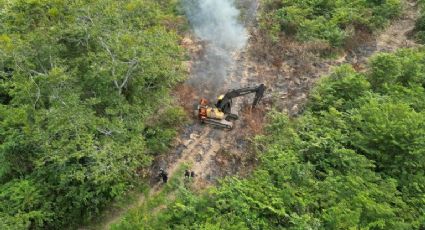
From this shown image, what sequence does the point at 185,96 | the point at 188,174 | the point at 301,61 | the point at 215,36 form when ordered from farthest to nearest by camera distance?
the point at 215,36, the point at 301,61, the point at 185,96, the point at 188,174

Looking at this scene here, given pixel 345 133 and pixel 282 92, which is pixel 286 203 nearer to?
pixel 345 133

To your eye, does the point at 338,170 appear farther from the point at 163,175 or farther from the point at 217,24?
the point at 217,24

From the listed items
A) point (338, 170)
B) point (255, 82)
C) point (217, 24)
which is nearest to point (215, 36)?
point (217, 24)

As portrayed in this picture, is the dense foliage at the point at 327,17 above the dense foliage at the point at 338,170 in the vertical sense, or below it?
above

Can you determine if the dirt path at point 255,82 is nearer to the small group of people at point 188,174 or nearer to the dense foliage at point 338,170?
the small group of people at point 188,174

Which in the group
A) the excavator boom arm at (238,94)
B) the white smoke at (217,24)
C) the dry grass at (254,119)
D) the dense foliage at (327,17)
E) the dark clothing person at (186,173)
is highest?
the dense foliage at (327,17)

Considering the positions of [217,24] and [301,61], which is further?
[217,24]

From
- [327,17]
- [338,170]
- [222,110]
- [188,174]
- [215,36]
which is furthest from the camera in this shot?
[327,17]

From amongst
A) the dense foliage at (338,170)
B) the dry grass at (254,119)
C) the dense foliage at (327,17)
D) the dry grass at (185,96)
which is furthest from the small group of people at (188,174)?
the dense foliage at (327,17)

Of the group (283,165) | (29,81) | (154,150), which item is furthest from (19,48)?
(283,165)
